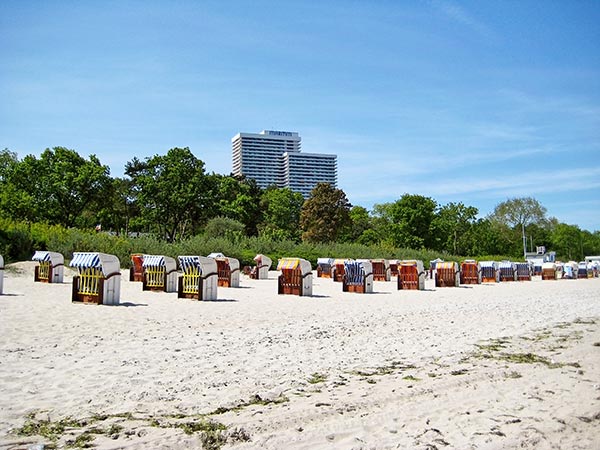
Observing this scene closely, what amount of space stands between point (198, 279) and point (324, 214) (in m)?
43.7

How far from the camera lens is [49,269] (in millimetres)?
20078

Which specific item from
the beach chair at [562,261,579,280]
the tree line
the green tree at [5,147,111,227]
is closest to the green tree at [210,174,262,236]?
the tree line

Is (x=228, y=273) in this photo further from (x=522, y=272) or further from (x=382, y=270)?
(x=522, y=272)

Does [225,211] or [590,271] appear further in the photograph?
[225,211]

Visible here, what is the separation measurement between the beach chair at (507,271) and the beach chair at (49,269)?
1106 inches

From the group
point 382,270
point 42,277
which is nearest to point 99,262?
point 42,277

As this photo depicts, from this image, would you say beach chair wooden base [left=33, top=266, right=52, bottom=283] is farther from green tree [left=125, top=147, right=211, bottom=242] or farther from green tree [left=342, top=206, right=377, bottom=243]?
green tree [left=342, top=206, right=377, bottom=243]

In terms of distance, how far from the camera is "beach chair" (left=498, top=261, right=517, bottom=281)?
36763 mm

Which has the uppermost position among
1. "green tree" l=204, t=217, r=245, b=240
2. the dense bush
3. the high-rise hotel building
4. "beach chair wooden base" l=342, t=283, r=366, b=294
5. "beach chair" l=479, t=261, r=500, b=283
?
the high-rise hotel building

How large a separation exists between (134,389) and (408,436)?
9.87 ft

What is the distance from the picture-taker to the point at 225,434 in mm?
4289

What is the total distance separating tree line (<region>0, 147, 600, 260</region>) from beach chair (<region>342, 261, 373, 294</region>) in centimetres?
2147

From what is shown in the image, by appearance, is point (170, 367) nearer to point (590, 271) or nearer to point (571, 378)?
point (571, 378)

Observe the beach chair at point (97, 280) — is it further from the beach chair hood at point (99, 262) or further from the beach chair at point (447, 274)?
the beach chair at point (447, 274)
